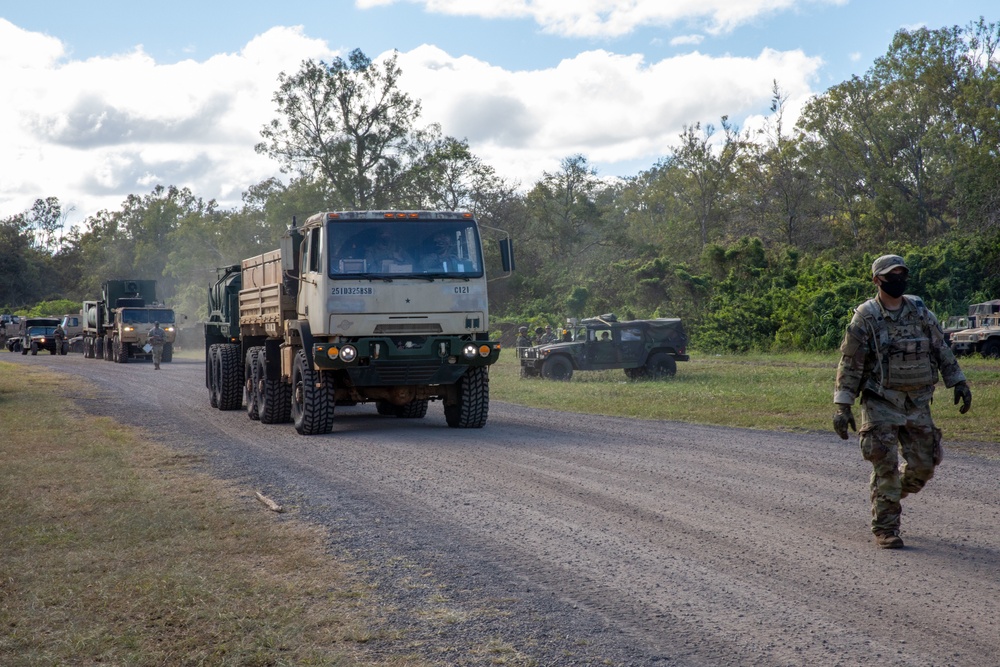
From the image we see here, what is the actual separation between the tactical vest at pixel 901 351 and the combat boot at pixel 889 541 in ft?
3.12

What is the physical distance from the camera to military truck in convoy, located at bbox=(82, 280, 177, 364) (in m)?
42.9

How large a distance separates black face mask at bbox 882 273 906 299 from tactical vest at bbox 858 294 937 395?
0.44 ft

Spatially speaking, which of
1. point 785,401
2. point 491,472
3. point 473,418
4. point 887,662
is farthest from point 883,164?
point 887,662

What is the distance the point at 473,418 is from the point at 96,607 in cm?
954

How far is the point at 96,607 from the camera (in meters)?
5.73

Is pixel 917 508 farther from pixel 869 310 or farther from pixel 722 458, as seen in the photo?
pixel 722 458

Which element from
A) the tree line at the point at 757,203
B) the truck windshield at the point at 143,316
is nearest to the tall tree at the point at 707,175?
the tree line at the point at 757,203

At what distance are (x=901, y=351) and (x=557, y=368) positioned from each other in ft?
68.9

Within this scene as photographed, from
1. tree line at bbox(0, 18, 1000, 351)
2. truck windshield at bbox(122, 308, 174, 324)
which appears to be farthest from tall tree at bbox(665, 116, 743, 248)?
truck windshield at bbox(122, 308, 174, 324)

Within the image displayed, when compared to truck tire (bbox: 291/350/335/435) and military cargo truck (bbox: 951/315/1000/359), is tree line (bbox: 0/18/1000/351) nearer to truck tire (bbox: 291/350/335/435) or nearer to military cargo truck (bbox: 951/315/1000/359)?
military cargo truck (bbox: 951/315/1000/359)

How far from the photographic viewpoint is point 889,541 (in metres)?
6.83

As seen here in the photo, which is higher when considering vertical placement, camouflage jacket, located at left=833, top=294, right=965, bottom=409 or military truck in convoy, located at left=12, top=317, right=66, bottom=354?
military truck in convoy, located at left=12, top=317, right=66, bottom=354

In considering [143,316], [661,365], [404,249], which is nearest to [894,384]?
[404,249]

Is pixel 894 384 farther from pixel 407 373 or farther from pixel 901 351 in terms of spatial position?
pixel 407 373
